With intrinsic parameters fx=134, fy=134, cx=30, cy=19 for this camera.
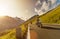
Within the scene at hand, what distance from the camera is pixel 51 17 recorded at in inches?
77.7

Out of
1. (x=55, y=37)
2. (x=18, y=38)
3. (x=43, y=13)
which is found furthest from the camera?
(x=43, y=13)

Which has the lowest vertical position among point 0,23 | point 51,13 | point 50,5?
point 0,23

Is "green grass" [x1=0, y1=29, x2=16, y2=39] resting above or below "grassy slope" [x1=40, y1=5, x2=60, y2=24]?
below

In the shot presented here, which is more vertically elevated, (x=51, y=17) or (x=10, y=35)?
(x=51, y=17)

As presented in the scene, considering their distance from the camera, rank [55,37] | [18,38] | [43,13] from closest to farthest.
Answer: [55,37] < [18,38] < [43,13]

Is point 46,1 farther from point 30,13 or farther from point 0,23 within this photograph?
point 0,23

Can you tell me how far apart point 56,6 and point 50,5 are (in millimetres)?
91

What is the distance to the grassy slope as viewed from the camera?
1951mm

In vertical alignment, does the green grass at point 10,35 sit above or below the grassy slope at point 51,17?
below

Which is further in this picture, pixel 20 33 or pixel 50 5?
pixel 50 5

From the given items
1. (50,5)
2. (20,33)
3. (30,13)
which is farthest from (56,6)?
(20,33)

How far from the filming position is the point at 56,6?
2029 mm

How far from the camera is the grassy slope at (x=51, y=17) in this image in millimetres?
1951

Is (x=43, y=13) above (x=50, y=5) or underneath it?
underneath
